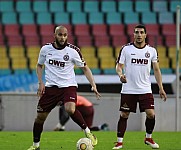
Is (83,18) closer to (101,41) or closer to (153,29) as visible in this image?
(101,41)

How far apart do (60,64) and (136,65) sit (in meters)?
1.49

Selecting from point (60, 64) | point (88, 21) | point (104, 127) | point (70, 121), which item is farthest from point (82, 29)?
point (60, 64)

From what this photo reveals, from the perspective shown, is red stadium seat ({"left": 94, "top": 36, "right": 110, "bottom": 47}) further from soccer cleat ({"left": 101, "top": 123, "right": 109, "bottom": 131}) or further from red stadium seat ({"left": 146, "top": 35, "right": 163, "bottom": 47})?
soccer cleat ({"left": 101, "top": 123, "right": 109, "bottom": 131})

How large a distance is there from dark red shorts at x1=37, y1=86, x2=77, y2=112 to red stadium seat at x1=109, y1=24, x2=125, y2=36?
1753 cm

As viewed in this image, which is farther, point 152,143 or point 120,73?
point 152,143

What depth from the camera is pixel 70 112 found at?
12.3m

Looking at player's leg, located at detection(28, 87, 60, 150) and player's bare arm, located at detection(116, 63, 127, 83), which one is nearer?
player's leg, located at detection(28, 87, 60, 150)

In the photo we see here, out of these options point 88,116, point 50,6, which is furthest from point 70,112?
point 50,6

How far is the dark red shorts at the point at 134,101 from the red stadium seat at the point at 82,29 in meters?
→ 16.5

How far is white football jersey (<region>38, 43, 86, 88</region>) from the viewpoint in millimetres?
12367

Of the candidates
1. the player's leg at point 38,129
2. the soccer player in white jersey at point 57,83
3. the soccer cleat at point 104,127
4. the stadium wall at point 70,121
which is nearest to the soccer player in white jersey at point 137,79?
the soccer player in white jersey at point 57,83

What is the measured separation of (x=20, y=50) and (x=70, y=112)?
16.0 meters

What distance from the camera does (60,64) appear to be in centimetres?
1238

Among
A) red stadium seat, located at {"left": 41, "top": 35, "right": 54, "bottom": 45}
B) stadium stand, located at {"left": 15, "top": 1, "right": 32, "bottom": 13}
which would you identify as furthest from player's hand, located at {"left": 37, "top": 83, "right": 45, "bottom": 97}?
stadium stand, located at {"left": 15, "top": 1, "right": 32, "bottom": 13}
